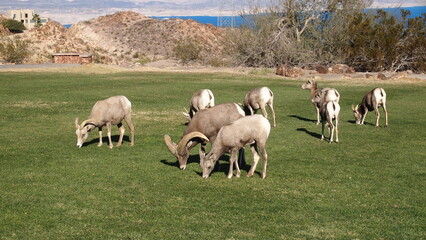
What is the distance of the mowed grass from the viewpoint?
32.3 feet

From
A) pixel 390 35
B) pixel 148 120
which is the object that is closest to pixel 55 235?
pixel 148 120

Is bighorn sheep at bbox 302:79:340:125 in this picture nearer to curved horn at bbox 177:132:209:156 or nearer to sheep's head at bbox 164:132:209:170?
sheep's head at bbox 164:132:209:170

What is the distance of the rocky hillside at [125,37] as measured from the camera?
286 feet

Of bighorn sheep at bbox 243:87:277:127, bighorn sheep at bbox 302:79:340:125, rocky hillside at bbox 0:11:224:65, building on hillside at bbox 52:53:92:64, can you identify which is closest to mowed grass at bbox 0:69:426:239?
bighorn sheep at bbox 302:79:340:125

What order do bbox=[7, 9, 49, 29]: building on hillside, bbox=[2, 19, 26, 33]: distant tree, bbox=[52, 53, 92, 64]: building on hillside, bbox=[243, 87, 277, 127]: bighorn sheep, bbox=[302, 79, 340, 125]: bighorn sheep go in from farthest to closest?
bbox=[7, 9, 49, 29]: building on hillside
bbox=[2, 19, 26, 33]: distant tree
bbox=[52, 53, 92, 64]: building on hillside
bbox=[243, 87, 277, 127]: bighorn sheep
bbox=[302, 79, 340, 125]: bighorn sheep

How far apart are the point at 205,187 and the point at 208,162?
0.78m

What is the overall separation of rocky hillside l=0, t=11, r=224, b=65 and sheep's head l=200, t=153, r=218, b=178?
2663 inches

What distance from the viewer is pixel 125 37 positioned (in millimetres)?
103438

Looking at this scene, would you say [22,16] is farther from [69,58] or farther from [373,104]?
[373,104]

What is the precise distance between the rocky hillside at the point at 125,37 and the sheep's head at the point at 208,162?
6764 centimetres

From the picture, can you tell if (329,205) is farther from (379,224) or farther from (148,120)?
(148,120)

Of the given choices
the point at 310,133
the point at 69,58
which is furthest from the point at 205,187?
the point at 69,58

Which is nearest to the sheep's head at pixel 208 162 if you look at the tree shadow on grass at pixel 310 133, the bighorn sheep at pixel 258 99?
the tree shadow on grass at pixel 310 133

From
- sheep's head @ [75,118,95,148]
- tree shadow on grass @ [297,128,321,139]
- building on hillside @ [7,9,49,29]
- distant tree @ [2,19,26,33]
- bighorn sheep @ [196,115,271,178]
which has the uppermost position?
building on hillside @ [7,9,49,29]
